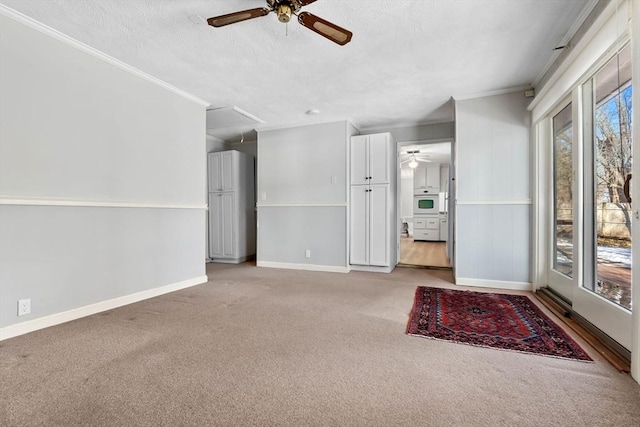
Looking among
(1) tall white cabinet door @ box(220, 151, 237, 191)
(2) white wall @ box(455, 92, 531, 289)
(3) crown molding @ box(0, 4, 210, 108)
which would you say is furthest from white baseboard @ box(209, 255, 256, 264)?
(2) white wall @ box(455, 92, 531, 289)

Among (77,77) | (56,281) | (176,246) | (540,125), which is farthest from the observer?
(176,246)

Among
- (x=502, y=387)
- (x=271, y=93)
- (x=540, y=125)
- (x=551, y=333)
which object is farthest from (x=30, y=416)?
(x=540, y=125)

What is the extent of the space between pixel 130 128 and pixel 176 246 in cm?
134

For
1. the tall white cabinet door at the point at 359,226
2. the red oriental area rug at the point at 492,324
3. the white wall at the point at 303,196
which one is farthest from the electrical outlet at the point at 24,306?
the tall white cabinet door at the point at 359,226

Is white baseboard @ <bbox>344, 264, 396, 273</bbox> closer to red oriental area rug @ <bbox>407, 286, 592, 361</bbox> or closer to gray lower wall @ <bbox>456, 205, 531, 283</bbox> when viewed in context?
gray lower wall @ <bbox>456, 205, 531, 283</bbox>

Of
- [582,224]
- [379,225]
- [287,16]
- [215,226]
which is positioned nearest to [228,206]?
[215,226]

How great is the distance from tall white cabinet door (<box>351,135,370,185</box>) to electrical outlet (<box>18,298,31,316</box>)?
12.2 feet

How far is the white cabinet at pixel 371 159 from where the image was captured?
171 inches

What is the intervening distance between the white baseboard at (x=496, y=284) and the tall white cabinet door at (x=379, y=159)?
1678 mm

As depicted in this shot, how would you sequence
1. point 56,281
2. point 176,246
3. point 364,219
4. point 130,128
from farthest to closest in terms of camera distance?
point 364,219 < point 176,246 < point 130,128 < point 56,281

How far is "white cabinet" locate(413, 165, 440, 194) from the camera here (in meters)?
9.22

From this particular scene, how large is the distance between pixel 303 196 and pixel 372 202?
3.61ft

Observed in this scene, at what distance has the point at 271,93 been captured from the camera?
3545mm

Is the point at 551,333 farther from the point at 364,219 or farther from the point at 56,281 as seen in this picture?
the point at 56,281
